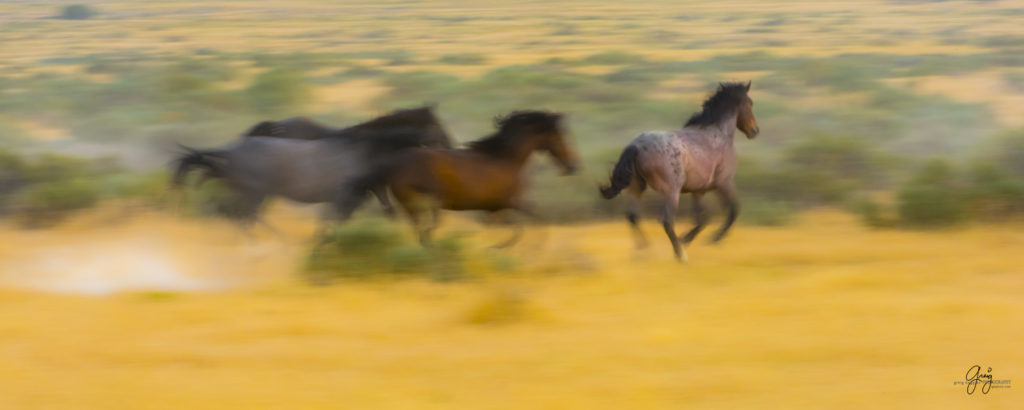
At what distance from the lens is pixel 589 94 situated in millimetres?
24219

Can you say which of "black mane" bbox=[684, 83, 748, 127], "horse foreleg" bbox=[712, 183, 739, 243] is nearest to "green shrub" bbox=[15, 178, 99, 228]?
"black mane" bbox=[684, 83, 748, 127]

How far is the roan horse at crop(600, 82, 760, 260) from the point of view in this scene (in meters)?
9.89

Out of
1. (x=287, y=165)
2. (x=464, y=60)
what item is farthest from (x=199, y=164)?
(x=464, y=60)

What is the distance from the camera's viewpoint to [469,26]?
5659 centimetres

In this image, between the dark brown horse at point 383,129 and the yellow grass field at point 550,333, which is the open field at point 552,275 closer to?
the yellow grass field at point 550,333

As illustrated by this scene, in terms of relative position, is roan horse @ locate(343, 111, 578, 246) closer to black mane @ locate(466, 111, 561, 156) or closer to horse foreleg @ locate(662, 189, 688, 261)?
black mane @ locate(466, 111, 561, 156)

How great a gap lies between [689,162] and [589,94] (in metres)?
14.3

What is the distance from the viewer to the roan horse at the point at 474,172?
361 inches

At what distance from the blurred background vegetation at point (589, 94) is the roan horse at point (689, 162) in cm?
166

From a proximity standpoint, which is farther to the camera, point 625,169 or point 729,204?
point 729,204

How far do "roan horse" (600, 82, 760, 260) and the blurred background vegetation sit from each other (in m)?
1.66

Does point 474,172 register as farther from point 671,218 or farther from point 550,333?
point 550,333

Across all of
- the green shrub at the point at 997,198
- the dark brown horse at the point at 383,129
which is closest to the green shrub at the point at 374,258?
the dark brown horse at the point at 383,129

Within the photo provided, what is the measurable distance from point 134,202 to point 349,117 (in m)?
8.39
